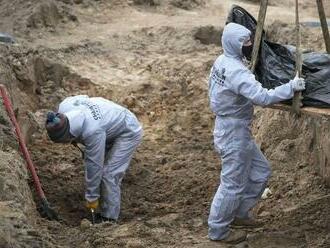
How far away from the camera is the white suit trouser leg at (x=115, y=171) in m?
7.23

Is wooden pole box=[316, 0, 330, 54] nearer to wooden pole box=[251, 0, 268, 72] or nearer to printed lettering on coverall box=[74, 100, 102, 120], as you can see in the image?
wooden pole box=[251, 0, 268, 72]

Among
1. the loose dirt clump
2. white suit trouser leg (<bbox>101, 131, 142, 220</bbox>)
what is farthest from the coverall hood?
the loose dirt clump

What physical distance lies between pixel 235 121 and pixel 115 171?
1.78 meters

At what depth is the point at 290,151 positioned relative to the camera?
312 inches

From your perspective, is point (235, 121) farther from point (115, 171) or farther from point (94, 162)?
point (115, 171)

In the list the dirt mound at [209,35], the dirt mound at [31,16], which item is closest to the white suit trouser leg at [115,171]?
the dirt mound at [31,16]

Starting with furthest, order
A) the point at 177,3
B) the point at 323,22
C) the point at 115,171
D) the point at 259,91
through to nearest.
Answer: the point at 177,3
the point at 115,171
the point at 323,22
the point at 259,91

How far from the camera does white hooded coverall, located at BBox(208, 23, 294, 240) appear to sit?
5.81 m

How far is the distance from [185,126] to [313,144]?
2.83 metres

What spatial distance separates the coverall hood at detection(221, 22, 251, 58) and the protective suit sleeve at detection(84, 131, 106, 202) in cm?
171

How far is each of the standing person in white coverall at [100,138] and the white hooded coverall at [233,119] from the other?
1.36 m

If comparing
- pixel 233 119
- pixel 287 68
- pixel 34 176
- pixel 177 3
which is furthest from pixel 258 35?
pixel 177 3

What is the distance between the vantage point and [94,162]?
699 centimetres

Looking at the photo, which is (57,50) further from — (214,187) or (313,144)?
(313,144)
